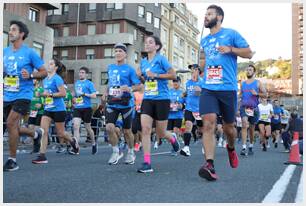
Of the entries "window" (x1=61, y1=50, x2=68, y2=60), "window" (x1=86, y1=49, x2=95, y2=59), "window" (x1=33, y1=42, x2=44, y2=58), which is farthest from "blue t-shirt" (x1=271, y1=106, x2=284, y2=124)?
"window" (x1=61, y1=50, x2=68, y2=60)

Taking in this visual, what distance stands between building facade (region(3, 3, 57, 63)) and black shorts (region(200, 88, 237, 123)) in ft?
68.7

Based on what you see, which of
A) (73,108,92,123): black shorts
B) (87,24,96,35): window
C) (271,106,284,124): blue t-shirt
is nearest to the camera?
(73,108,92,123): black shorts

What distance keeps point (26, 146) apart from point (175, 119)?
4308 mm

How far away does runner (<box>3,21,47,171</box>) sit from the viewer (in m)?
5.90

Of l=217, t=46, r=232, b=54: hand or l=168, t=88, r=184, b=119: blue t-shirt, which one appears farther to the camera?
l=168, t=88, r=184, b=119: blue t-shirt

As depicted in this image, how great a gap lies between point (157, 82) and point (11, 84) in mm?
2152

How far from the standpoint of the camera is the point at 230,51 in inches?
199

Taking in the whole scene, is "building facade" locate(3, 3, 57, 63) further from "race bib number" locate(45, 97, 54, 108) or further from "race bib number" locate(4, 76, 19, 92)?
"race bib number" locate(4, 76, 19, 92)

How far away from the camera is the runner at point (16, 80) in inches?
232

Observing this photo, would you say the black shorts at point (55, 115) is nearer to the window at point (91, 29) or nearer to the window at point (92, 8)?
the window at point (91, 29)

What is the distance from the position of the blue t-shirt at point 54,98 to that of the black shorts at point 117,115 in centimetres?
117

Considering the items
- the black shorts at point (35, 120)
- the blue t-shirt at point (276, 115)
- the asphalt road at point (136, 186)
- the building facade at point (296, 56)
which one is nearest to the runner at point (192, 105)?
the black shorts at point (35, 120)

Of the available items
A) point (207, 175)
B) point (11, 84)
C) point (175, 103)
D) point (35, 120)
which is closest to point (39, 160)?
point (11, 84)

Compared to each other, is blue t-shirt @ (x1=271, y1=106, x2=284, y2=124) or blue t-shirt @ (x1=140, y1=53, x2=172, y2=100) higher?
blue t-shirt @ (x1=140, y1=53, x2=172, y2=100)
